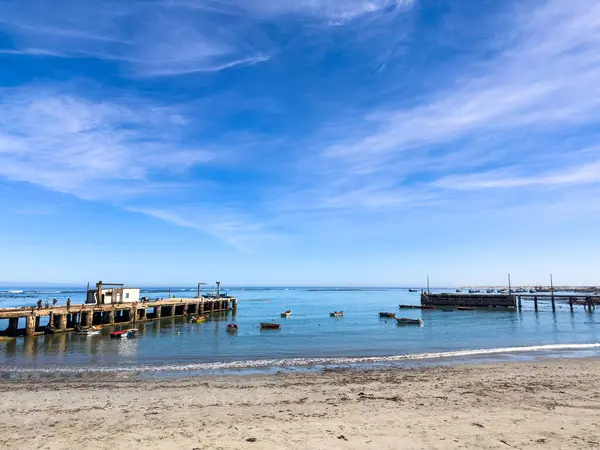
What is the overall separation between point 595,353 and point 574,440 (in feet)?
90.9

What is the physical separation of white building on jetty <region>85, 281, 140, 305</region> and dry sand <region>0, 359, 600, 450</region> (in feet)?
124

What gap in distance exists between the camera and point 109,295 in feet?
201

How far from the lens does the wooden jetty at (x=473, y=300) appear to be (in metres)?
104

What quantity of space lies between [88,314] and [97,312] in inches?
214


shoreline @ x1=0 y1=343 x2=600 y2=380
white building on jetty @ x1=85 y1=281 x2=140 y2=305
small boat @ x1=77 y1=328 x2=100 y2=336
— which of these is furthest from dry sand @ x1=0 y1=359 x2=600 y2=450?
white building on jetty @ x1=85 y1=281 x2=140 y2=305

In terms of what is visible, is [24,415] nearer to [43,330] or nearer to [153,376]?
[153,376]

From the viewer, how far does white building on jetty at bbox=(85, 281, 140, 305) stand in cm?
5878

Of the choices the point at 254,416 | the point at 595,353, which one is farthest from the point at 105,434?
the point at 595,353

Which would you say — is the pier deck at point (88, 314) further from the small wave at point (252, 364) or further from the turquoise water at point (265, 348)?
the small wave at point (252, 364)

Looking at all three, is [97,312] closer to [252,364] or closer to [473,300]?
[252,364]

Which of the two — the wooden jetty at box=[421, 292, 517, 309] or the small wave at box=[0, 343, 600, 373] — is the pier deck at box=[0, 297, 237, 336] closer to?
the small wave at box=[0, 343, 600, 373]

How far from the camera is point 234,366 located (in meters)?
27.8

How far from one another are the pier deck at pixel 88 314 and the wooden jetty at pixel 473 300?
2657 inches

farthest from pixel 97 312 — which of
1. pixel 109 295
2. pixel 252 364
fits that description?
pixel 252 364
